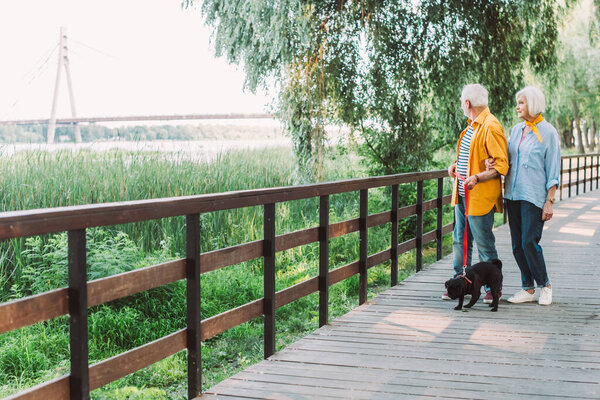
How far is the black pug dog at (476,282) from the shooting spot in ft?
18.0

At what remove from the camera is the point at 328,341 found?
15.4 ft

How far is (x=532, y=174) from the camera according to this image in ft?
17.9

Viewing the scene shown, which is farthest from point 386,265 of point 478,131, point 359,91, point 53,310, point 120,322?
point 53,310

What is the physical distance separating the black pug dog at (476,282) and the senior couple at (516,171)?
226 mm

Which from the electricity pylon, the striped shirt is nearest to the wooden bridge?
the striped shirt

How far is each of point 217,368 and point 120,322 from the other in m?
1.37

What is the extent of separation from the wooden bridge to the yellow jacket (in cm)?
85

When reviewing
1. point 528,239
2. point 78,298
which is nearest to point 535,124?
point 528,239

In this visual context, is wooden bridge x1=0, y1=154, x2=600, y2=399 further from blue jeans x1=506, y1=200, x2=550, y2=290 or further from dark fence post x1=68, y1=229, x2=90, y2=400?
blue jeans x1=506, y1=200, x2=550, y2=290

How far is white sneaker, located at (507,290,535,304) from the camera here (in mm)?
5844

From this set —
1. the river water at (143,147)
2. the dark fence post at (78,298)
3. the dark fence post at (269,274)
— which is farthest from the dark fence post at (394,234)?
the river water at (143,147)

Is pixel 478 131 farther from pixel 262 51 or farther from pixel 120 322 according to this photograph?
pixel 262 51

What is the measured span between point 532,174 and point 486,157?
373 millimetres

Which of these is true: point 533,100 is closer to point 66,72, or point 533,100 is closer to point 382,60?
point 382,60
